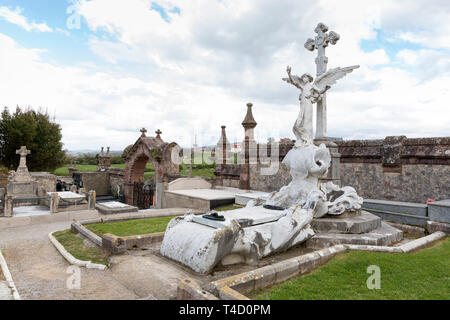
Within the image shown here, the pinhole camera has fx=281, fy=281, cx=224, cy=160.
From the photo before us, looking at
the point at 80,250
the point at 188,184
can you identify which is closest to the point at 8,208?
the point at 80,250

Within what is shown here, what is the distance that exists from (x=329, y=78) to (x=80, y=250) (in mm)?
8025

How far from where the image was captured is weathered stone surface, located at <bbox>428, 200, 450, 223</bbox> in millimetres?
7319

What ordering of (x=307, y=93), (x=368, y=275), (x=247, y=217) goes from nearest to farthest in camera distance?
(x=368, y=275), (x=247, y=217), (x=307, y=93)

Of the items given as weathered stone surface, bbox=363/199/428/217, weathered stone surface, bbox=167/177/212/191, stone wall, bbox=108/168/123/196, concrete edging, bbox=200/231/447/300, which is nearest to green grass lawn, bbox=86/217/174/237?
concrete edging, bbox=200/231/447/300

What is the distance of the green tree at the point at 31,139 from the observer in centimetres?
2473

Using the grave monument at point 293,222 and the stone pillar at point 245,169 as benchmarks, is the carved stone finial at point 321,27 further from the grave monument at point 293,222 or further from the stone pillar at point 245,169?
the stone pillar at point 245,169

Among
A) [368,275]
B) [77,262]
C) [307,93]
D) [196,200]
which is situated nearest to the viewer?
[368,275]

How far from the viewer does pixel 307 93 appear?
26.2ft

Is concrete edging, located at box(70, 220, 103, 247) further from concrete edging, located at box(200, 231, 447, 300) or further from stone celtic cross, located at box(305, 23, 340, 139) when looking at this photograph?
stone celtic cross, located at box(305, 23, 340, 139)

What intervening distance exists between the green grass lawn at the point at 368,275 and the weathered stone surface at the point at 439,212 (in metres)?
2.48

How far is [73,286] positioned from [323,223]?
5375 mm

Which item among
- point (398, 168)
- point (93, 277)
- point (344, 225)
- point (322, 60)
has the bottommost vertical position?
point (93, 277)

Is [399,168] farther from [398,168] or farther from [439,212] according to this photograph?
[439,212]
